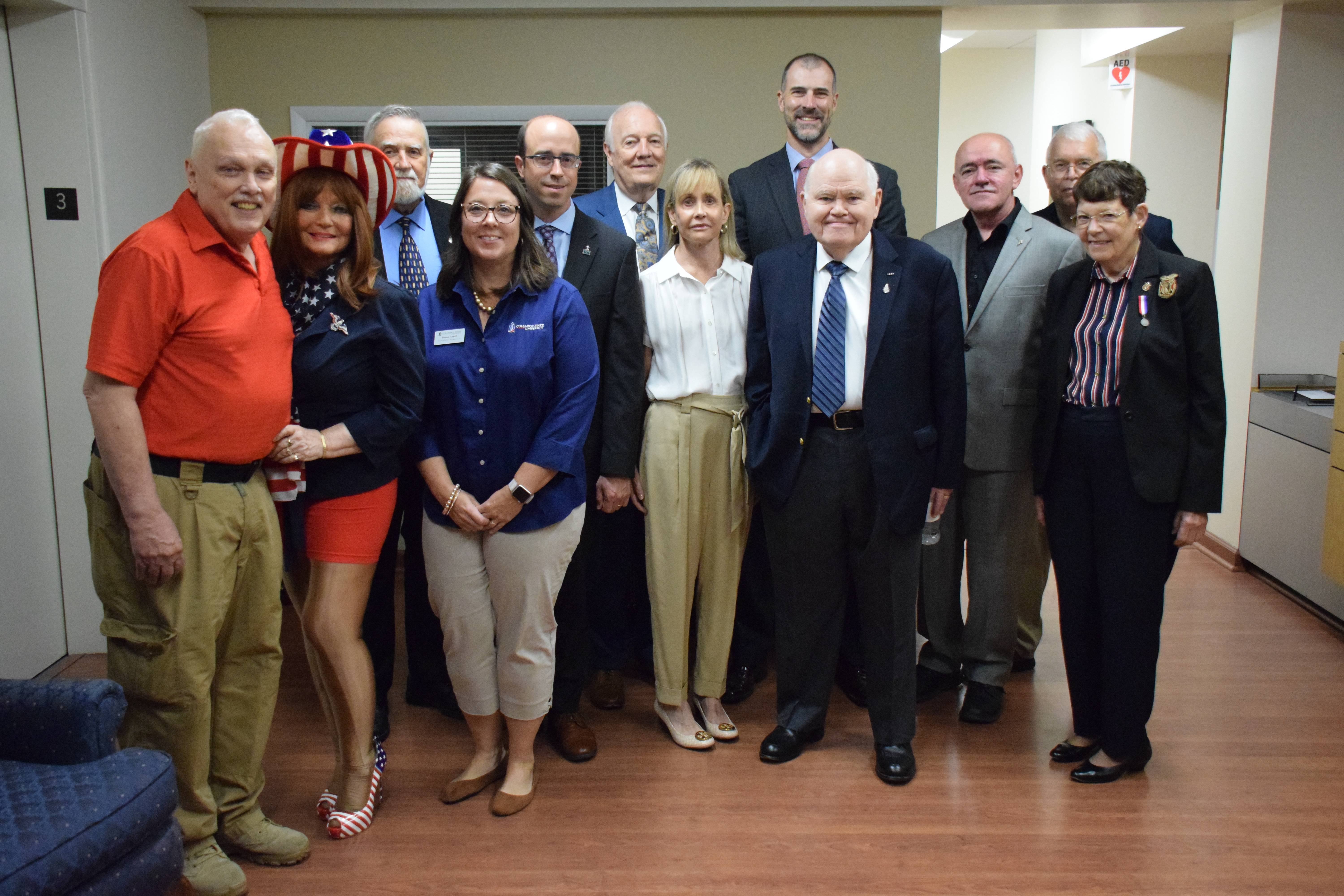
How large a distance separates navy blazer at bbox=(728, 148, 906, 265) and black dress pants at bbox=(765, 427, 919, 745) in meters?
0.89

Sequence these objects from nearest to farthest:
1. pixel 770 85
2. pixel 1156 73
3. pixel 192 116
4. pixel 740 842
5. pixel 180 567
Result: pixel 180 567 → pixel 740 842 → pixel 192 116 → pixel 770 85 → pixel 1156 73

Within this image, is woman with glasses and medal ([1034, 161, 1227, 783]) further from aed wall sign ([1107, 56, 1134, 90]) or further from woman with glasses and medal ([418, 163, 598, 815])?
aed wall sign ([1107, 56, 1134, 90])

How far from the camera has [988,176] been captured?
3195 mm

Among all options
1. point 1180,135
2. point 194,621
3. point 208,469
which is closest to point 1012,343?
point 208,469

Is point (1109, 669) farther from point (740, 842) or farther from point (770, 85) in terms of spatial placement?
point (770, 85)

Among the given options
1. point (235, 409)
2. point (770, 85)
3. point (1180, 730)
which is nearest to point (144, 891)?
point (235, 409)

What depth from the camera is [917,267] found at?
2816 millimetres

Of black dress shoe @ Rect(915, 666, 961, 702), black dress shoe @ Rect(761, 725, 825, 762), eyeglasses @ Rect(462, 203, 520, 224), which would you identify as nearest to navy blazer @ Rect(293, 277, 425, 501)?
eyeglasses @ Rect(462, 203, 520, 224)

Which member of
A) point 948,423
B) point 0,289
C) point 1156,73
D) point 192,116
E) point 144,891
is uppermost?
point 1156,73

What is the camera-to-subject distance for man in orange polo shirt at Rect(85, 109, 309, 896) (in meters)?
2.15

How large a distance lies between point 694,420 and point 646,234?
2.59ft

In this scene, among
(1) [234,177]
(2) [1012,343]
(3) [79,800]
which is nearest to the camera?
(3) [79,800]

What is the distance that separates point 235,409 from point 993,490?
7.34 ft

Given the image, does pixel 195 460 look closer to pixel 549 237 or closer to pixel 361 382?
pixel 361 382
